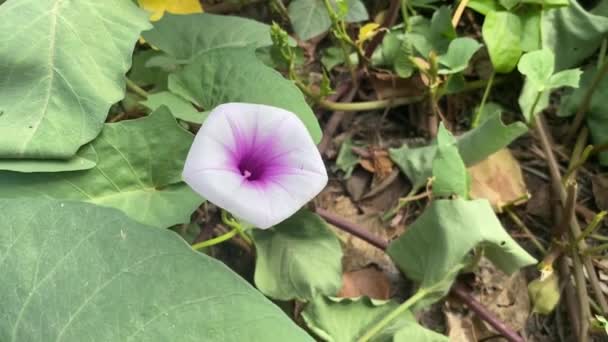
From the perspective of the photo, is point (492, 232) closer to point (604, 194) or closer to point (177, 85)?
point (604, 194)

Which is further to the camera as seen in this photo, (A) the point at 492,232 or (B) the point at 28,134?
(A) the point at 492,232

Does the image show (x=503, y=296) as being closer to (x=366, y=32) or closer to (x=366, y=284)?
(x=366, y=284)

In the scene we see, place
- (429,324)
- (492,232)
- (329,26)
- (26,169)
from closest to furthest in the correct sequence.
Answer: (26,169), (492,232), (429,324), (329,26)

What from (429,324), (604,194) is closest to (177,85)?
(429,324)

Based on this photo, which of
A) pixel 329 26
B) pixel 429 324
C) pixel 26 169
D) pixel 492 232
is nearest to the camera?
pixel 26 169

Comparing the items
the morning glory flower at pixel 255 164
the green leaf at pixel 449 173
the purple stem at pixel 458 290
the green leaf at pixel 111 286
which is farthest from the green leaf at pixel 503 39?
the green leaf at pixel 111 286

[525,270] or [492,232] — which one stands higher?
[492,232]

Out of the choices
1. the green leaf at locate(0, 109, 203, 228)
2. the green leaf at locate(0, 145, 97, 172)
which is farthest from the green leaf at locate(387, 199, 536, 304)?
the green leaf at locate(0, 145, 97, 172)
